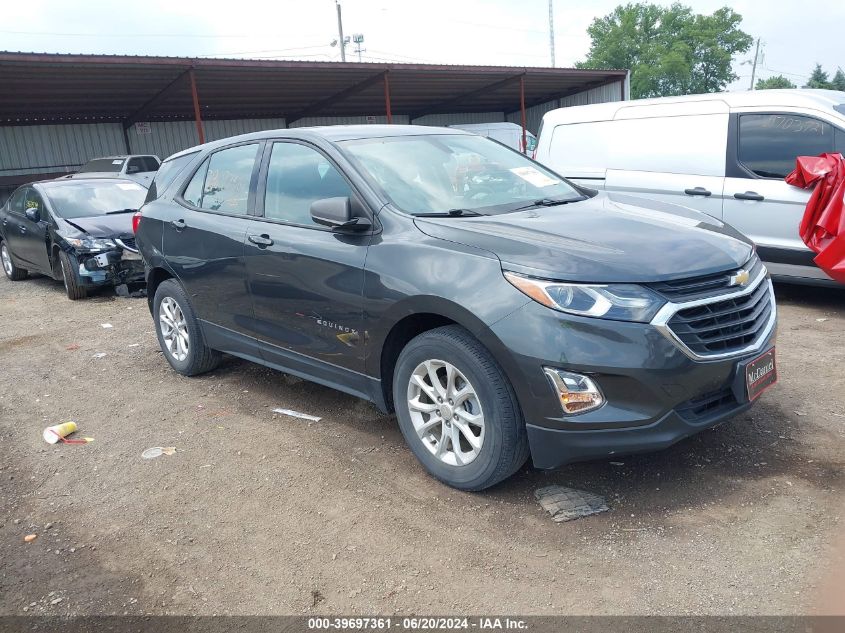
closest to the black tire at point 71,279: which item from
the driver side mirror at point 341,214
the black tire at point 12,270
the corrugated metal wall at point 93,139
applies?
the black tire at point 12,270

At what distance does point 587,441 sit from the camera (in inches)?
119

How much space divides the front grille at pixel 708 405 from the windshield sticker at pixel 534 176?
5.77ft

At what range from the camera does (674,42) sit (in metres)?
71.3

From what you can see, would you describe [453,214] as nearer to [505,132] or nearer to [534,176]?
[534,176]

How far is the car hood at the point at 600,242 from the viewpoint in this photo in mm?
3072

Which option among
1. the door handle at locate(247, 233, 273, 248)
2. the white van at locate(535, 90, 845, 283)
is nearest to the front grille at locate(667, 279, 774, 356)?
the door handle at locate(247, 233, 273, 248)

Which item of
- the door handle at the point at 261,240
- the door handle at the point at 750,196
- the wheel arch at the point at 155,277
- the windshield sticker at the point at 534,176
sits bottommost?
the wheel arch at the point at 155,277

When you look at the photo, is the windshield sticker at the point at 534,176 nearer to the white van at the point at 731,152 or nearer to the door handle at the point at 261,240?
the door handle at the point at 261,240

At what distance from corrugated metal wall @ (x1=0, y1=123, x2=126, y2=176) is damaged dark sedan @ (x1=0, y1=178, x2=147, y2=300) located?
1495 centimetres

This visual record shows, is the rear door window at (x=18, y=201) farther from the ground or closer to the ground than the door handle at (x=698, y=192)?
farther from the ground

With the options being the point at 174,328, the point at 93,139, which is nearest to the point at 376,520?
the point at 174,328

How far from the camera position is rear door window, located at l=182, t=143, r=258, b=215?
466 centimetres

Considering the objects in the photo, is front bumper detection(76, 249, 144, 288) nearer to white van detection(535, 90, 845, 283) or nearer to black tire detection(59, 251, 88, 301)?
black tire detection(59, 251, 88, 301)

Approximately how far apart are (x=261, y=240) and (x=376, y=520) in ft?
6.12
